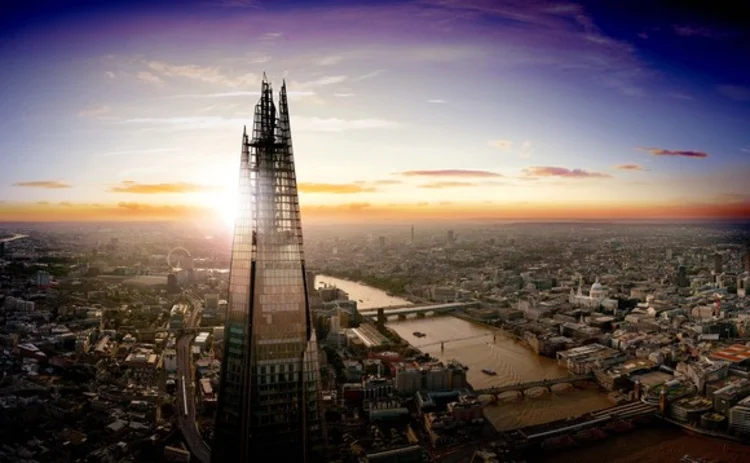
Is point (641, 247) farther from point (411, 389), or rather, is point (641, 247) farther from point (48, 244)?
point (48, 244)

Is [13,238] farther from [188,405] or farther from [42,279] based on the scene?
[188,405]

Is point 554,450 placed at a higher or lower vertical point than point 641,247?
lower

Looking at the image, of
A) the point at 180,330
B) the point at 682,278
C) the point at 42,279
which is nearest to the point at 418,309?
the point at 180,330

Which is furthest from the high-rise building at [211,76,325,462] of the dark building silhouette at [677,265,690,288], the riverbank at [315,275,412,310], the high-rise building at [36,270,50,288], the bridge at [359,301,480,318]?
the dark building silhouette at [677,265,690,288]

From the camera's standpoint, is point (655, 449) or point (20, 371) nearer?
point (655, 449)

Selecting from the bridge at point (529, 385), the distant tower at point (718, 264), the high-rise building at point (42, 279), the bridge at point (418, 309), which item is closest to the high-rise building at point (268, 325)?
the bridge at point (529, 385)

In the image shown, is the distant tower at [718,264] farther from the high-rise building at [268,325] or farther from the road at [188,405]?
the high-rise building at [268,325]

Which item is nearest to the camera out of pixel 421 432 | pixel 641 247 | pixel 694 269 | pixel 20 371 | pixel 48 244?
pixel 421 432

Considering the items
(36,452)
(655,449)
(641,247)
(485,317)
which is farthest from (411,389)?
(641,247)
